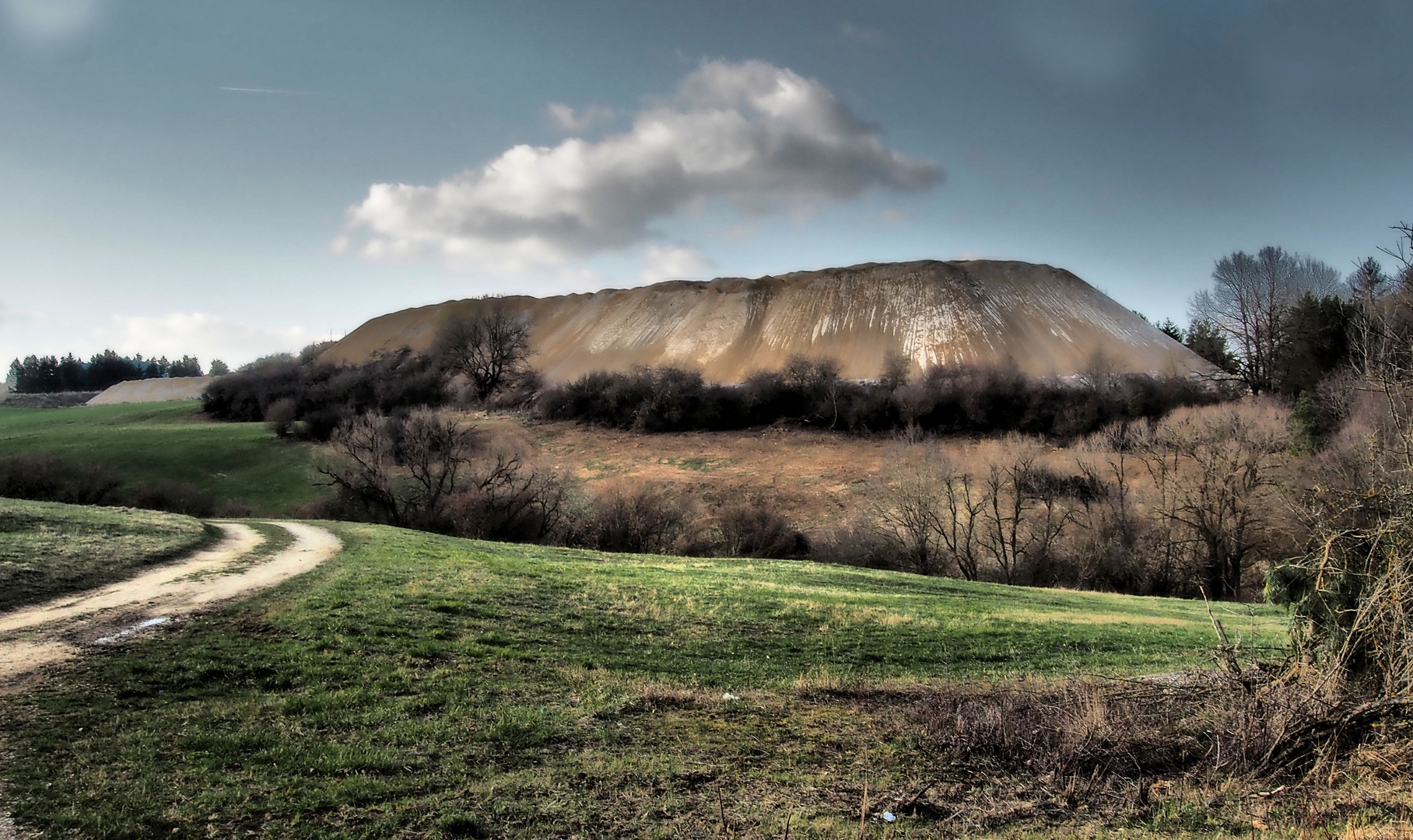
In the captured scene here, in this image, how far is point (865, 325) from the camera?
115 metres

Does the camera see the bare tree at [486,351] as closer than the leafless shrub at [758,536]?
No

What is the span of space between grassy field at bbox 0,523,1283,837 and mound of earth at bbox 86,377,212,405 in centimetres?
16894

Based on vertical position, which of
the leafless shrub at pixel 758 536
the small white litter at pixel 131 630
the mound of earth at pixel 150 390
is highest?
the mound of earth at pixel 150 390

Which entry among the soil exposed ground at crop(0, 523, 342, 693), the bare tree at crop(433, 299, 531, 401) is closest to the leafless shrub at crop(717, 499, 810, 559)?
the soil exposed ground at crop(0, 523, 342, 693)

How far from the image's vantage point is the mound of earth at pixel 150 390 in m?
153

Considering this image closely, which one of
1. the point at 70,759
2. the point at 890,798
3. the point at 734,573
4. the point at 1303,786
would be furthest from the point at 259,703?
the point at 734,573

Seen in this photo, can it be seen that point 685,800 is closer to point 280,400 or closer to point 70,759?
point 70,759

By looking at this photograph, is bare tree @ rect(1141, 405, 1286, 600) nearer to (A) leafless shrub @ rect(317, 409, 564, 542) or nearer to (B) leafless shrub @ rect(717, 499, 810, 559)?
(B) leafless shrub @ rect(717, 499, 810, 559)

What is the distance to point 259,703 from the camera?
10.1m

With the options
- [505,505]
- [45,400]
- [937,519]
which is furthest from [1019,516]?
[45,400]

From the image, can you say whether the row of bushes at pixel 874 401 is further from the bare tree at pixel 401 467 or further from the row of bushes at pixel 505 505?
the bare tree at pixel 401 467

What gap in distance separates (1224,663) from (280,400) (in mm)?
92848

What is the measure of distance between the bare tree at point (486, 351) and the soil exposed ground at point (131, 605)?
9293 centimetres

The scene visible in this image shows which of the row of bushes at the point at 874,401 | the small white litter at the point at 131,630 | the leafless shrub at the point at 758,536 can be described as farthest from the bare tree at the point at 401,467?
the small white litter at the point at 131,630
